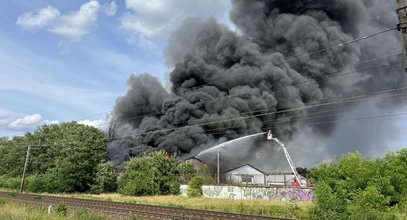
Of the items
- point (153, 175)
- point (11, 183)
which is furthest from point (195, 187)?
point (11, 183)

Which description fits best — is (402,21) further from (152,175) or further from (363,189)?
(152,175)

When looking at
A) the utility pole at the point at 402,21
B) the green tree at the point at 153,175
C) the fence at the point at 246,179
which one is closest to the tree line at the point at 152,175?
the green tree at the point at 153,175

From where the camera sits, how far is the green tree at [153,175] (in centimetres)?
4150

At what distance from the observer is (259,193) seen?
32.2 metres

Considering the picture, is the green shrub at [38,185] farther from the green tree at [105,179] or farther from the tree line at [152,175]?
the green tree at [105,179]

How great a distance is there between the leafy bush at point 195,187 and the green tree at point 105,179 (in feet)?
47.4

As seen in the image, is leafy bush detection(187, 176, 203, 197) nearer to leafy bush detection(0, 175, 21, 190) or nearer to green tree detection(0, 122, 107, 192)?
green tree detection(0, 122, 107, 192)

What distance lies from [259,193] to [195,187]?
840 centimetres

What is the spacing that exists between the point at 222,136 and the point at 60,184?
27.2 m

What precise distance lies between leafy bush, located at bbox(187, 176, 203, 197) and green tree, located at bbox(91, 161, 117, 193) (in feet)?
47.4

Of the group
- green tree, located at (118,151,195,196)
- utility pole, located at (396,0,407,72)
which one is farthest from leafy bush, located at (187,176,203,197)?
utility pole, located at (396,0,407,72)

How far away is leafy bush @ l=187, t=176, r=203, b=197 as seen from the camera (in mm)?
37500

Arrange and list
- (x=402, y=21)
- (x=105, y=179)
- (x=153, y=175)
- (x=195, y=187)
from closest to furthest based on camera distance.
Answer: (x=402, y=21), (x=195, y=187), (x=153, y=175), (x=105, y=179)

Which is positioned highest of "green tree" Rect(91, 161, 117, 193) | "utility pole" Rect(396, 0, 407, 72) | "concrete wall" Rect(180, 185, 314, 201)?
"utility pole" Rect(396, 0, 407, 72)
